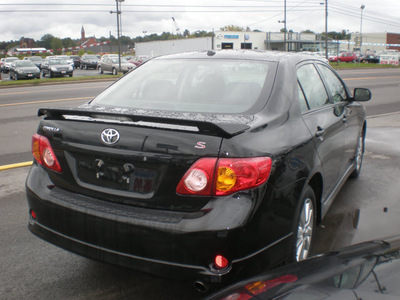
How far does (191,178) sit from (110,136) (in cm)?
59

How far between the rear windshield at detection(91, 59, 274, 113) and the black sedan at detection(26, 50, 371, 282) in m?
0.02

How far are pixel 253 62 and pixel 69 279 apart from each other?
2.24m

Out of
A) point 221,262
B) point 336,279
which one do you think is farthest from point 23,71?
point 336,279

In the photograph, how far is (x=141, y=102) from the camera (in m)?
3.40

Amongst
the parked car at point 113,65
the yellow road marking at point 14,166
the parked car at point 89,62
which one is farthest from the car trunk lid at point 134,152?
the parked car at point 89,62

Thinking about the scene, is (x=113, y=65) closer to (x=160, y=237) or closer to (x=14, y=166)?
(x=14, y=166)

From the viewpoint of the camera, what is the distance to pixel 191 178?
240cm

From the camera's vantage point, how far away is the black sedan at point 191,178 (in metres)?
2.35

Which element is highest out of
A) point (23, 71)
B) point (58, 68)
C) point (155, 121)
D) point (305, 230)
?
point (58, 68)

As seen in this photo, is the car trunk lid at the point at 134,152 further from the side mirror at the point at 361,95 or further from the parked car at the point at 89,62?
the parked car at the point at 89,62

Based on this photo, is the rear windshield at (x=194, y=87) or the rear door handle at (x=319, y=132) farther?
the rear door handle at (x=319, y=132)

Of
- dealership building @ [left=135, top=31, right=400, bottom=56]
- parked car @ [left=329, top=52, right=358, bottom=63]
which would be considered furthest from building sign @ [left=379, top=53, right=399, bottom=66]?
dealership building @ [left=135, top=31, right=400, bottom=56]

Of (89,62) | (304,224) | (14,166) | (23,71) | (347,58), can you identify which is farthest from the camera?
(347,58)

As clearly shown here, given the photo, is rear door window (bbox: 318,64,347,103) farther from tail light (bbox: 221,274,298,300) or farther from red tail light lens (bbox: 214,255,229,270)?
tail light (bbox: 221,274,298,300)
